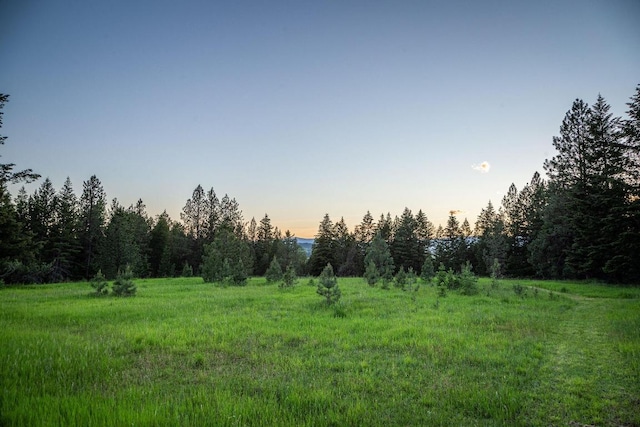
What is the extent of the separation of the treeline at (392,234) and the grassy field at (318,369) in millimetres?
14239

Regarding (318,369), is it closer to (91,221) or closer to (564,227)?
(564,227)

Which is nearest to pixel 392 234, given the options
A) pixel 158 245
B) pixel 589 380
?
pixel 158 245

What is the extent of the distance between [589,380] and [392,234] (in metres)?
85.9

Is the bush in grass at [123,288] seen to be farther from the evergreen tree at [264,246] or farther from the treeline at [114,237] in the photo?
the evergreen tree at [264,246]

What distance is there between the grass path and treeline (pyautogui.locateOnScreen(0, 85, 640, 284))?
74.7 feet

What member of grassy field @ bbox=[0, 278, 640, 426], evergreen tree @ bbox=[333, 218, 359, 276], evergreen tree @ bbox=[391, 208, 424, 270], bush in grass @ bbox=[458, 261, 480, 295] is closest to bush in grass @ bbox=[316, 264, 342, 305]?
grassy field @ bbox=[0, 278, 640, 426]

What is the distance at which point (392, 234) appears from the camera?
9150 cm

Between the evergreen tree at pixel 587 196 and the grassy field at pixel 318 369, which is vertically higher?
the evergreen tree at pixel 587 196

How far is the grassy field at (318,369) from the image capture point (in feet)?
17.5

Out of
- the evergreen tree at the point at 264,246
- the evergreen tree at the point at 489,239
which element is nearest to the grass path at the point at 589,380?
the evergreen tree at the point at 489,239

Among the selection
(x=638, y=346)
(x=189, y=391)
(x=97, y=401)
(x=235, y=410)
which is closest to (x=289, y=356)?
(x=189, y=391)

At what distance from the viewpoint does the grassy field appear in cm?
534

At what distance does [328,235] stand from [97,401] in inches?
3010

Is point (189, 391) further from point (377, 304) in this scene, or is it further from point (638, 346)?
point (377, 304)
